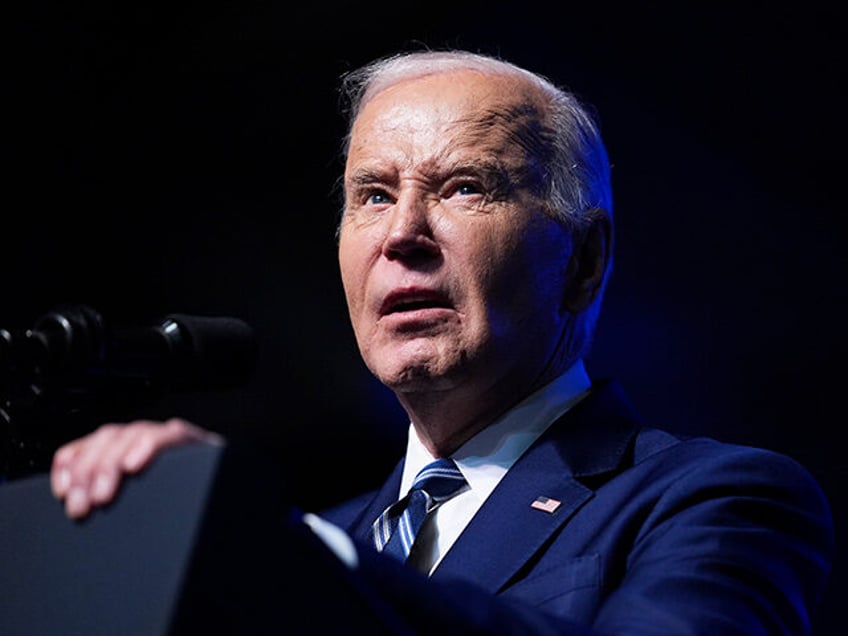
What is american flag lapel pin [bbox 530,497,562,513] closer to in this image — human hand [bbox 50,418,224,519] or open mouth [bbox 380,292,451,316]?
open mouth [bbox 380,292,451,316]

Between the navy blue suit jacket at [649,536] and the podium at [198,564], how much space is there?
0.41 m

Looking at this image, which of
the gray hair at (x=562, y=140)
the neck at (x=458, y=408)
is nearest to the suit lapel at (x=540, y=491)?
the neck at (x=458, y=408)

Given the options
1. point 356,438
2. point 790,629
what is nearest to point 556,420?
point 790,629

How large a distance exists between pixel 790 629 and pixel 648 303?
1.58m

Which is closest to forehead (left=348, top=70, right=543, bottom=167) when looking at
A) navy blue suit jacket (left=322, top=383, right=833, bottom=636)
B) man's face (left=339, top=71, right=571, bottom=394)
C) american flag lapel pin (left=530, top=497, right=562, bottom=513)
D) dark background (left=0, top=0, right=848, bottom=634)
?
man's face (left=339, top=71, right=571, bottom=394)

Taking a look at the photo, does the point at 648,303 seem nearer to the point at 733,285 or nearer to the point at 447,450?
the point at 733,285

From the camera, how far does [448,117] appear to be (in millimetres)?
2301

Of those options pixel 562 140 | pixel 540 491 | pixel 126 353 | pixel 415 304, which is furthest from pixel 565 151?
pixel 126 353

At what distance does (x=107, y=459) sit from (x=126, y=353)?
0.72 ft

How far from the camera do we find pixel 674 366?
121 inches

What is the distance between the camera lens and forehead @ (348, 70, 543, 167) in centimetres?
229

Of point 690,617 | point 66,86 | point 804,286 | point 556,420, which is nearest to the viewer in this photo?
point 690,617

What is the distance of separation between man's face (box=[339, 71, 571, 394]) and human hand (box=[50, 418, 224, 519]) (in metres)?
1.17

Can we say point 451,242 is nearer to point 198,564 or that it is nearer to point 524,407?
point 524,407
